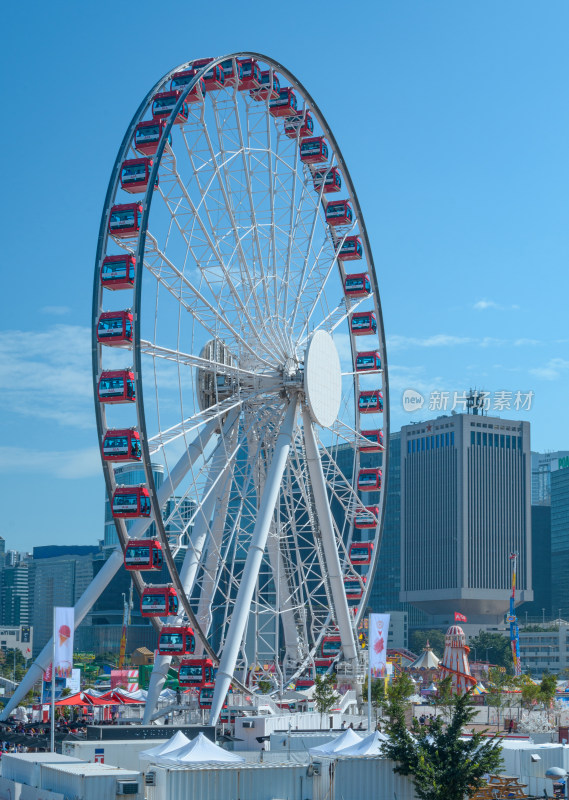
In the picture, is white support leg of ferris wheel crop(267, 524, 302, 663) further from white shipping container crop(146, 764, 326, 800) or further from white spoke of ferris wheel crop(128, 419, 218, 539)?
white shipping container crop(146, 764, 326, 800)

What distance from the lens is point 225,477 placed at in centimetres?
6366

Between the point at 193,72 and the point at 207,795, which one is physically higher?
the point at 193,72

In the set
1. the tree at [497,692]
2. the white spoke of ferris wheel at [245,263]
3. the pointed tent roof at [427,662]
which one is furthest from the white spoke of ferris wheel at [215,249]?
the pointed tent roof at [427,662]

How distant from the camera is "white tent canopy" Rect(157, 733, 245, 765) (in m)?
39.2

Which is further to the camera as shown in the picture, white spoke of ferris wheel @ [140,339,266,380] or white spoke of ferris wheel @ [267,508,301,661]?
white spoke of ferris wheel @ [267,508,301,661]

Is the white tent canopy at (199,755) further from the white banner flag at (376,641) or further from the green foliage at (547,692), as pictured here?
the green foliage at (547,692)

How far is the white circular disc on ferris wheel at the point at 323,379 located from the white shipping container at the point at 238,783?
28.0m

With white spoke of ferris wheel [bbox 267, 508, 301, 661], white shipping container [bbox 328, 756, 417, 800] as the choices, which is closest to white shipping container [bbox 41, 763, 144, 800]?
white shipping container [bbox 328, 756, 417, 800]

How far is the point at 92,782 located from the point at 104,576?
86.0 ft

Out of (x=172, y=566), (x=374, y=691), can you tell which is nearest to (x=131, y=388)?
(x=172, y=566)

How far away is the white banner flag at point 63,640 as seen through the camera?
5150 cm

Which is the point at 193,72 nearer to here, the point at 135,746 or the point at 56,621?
the point at 56,621

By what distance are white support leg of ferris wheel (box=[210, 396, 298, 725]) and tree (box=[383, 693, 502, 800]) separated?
58.6ft

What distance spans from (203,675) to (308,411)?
1494 cm
